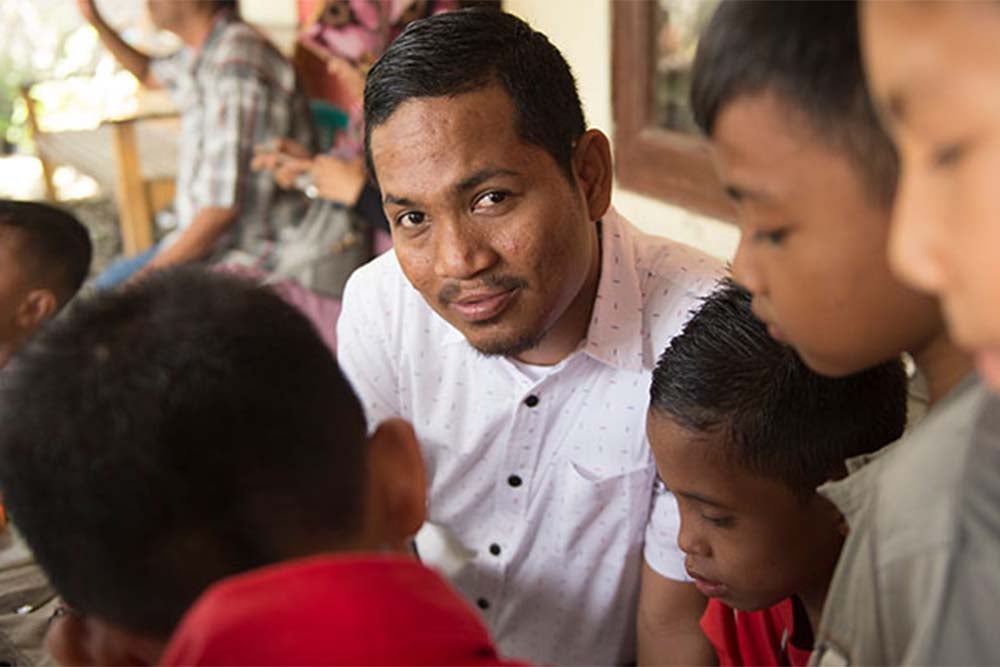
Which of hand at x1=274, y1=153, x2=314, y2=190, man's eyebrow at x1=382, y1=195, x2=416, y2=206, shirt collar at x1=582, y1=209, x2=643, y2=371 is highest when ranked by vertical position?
man's eyebrow at x1=382, y1=195, x2=416, y2=206

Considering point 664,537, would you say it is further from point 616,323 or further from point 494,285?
point 494,285

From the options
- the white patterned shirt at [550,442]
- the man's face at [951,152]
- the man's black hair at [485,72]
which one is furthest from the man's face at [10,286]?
the man's face at [951,152]

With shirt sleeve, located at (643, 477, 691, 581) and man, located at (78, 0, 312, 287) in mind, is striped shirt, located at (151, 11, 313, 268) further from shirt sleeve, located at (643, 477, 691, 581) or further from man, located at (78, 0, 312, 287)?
shirt sleeve, located at (643, 477, 691, 581)

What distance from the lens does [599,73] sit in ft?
7.64

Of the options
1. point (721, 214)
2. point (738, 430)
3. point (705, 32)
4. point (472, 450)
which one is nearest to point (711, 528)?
point (738, 430)

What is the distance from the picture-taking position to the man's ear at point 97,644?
59 cm

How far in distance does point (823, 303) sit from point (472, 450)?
0.71 metres

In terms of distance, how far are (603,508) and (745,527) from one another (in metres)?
0.29

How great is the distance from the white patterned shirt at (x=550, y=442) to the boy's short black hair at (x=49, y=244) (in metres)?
0.52

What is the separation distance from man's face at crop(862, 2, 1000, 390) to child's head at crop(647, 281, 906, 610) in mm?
479

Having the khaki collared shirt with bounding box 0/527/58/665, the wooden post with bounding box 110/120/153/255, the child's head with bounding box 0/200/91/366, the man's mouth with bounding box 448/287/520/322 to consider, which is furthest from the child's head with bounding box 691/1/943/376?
the wooden post with bounding box 110/120/153/255

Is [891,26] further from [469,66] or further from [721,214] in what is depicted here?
[721,214]

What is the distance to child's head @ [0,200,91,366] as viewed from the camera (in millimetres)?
1510

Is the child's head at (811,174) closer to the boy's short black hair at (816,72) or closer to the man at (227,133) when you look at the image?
the boy's short black hair at (816,72)
